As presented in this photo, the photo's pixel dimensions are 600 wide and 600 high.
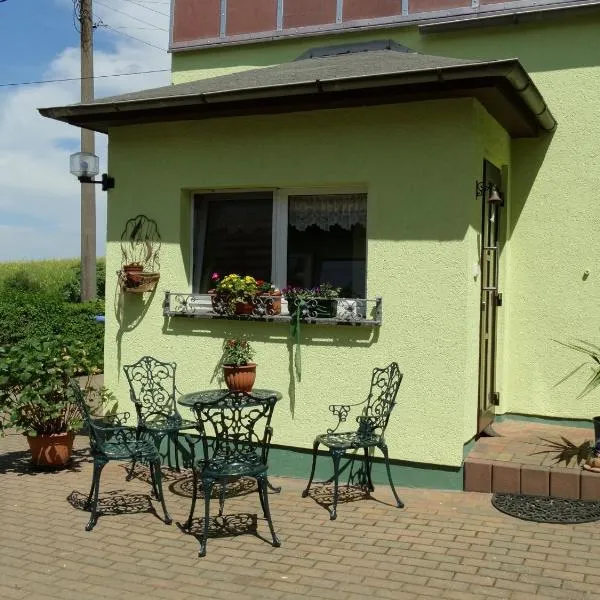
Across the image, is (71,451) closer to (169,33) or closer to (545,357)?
(545,357)

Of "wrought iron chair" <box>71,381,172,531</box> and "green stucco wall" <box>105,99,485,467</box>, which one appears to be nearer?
"wrought iron chair" <box>71,381,172,531</box>

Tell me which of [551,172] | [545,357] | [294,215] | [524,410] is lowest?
[524,410]

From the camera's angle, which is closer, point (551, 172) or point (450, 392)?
point (450, 392)

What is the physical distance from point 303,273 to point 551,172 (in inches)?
105

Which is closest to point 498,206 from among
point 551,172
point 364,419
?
point 551,172

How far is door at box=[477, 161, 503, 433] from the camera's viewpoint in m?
6.49

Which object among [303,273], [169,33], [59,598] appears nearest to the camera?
[59,598]

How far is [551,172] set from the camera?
23.5 ft

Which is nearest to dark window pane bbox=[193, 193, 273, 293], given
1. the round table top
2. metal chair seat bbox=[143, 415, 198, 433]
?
the round table top

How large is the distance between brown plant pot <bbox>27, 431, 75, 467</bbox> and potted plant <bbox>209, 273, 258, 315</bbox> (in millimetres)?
1863

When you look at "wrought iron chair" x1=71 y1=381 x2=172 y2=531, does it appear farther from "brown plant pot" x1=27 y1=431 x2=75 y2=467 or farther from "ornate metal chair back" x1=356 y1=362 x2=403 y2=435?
"ornate metal chair back" x1=356 y1=362 x2=403 y2=435

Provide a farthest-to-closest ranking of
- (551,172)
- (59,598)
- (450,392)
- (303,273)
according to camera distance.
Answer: (551,172) → (303,273) → (450,392) → (59,598)

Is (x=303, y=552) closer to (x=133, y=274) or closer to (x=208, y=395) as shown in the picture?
(x=208, y=395)

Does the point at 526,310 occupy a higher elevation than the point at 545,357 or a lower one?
higher
